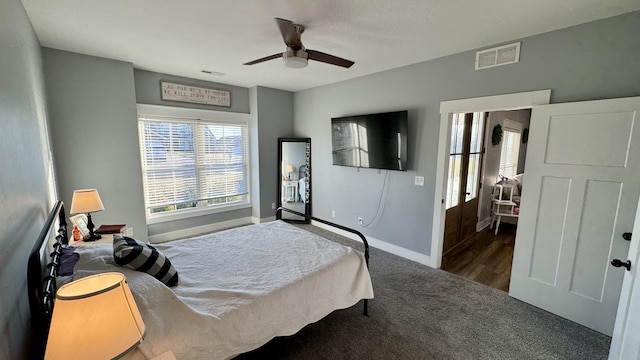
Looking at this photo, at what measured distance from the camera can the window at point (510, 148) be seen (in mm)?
5041

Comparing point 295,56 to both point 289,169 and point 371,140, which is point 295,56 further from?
point 289,169

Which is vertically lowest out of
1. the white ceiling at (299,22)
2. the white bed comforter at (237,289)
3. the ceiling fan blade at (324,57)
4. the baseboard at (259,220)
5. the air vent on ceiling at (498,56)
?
the baseboard at (259,220)

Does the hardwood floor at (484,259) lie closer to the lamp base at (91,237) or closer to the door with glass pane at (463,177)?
the door with glass pane at (463,177)

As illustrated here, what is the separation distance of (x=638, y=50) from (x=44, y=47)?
223 inches

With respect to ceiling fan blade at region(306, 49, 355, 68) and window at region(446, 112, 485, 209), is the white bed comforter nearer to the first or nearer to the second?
ceiling fan blade at region(306, 49, 355, 68)

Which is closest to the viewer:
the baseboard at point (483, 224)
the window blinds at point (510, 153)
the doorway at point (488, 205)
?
the doorway at point (488, 205)

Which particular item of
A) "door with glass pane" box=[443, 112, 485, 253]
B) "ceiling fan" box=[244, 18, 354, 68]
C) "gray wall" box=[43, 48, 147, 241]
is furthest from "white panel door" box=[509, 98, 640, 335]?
"gray wall" box=[43, 48, 147, 241]

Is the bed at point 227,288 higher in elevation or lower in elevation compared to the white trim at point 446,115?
lower

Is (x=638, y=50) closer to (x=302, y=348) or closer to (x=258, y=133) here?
(x=302, y=348)

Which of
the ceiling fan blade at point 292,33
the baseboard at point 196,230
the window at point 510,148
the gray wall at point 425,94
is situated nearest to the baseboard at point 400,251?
the gray wall at point 425,94

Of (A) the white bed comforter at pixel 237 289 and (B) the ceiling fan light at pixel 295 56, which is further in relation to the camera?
(B) the ceiling fan light at pixel 295 56

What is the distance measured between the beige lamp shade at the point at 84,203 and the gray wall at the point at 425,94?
129 inches

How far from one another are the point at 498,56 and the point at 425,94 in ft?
2.72

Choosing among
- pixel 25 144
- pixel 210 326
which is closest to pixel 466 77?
pixel 210 326
